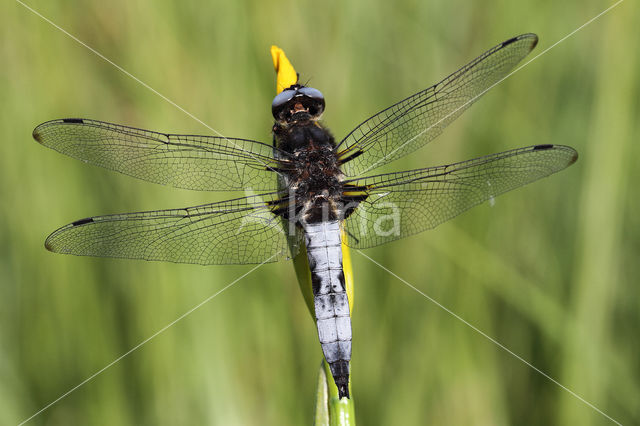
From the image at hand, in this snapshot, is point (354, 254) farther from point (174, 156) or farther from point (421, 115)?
point (174, 156)

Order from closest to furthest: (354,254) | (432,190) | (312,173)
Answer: (312,173)
(432,190)
(354,254)

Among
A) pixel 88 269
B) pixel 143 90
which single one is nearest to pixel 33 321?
pixel 88 269

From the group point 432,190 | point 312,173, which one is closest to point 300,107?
point 312,173

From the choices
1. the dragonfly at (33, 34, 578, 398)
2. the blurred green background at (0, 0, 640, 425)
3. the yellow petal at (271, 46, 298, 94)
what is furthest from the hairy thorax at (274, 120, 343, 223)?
the blurred green background at (0, 0, 640, 425)

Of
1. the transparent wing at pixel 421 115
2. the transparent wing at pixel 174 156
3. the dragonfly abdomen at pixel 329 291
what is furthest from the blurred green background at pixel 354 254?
the dragonfly abdomen at pixel 329 291

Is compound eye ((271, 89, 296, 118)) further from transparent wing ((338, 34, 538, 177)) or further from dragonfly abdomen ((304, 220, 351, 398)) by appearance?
dragonfly abdomen ((304, 220, 351, 398))

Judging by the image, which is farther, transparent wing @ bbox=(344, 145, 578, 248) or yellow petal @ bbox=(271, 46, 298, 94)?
transparent wing @ bbox=(344, 145, 578, 248)

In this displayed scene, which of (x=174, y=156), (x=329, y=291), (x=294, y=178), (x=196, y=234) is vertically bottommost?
(x=329, y=291)

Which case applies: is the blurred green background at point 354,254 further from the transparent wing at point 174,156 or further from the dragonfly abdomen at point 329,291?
the dragonfly abdomen at point 329,291

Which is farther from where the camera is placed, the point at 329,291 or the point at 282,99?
the point at 282,99
